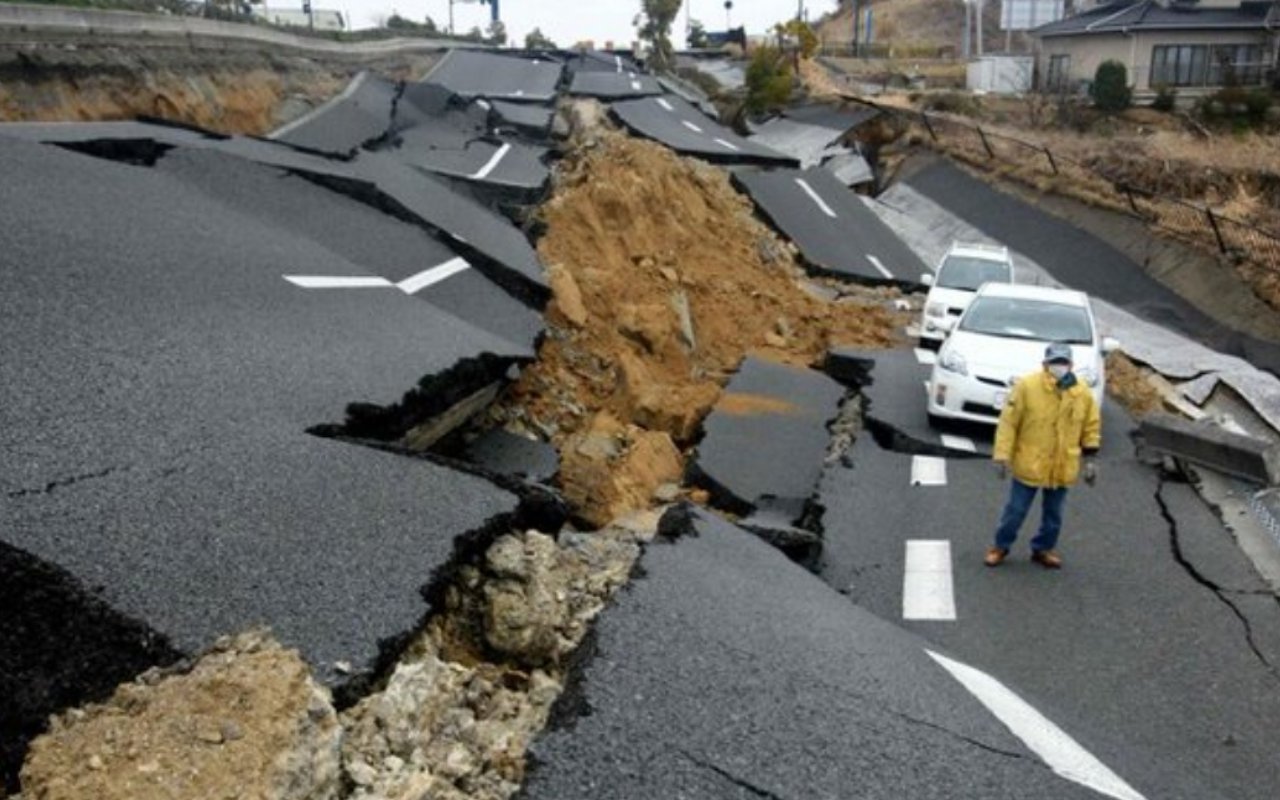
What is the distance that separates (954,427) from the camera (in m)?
11.5

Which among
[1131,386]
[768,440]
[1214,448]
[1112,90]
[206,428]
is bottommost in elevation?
[1131,386]

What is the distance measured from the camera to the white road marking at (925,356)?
14.5 m

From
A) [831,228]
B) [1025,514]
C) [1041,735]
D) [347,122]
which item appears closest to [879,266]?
[831,228]

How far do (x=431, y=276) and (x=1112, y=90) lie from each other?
116 feet

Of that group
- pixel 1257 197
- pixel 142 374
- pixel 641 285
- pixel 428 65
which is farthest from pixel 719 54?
pixel 142 374

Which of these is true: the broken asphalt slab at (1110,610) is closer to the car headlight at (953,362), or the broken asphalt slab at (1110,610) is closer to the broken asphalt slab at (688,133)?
the car headlight at (953,362)

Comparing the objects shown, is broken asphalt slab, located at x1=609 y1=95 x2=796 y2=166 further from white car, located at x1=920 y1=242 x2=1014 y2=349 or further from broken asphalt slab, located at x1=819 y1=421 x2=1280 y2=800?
broken asphalt slab, located at x1=819 y1=421 x2=1280 y2=800

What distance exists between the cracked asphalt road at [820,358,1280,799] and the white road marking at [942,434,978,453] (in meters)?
0.31

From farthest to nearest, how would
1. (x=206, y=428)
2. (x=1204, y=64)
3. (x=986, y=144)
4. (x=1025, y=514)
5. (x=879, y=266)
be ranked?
1. (x=1204, y=64)
2. (x=986, y=144)
3. (x=879, y=266)
4. (x=1025, y=514)
5. (x=206, y=428)

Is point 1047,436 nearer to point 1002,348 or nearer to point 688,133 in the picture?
point 1002,348

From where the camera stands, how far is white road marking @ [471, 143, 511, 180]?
55.3 ft

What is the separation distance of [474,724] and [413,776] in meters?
0.41

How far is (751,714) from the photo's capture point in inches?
173

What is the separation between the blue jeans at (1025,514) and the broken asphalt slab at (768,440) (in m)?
1.72
